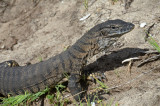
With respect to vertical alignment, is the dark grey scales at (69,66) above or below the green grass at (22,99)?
above

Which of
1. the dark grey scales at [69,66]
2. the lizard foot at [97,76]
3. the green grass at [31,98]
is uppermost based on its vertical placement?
the dark grey scales at [69,66]

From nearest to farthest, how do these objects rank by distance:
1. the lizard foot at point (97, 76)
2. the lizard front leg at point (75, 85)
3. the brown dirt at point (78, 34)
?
the brown dirt at point (78, 34), the lizard front leg at point (75, 85), the lizard foot at point (97, 76)

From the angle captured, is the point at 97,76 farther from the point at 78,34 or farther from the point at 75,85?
the point at 78,34

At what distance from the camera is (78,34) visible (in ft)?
19.6

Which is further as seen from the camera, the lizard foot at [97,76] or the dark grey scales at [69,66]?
the lizard foot at [97,76]

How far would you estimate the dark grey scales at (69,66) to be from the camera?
13.5ft

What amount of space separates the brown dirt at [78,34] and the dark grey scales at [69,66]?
63 cm

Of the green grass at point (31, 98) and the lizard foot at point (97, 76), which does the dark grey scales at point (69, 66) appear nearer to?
the green grass at point (31, 98)

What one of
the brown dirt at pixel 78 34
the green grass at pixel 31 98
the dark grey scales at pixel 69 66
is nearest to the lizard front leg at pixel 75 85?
the dark grey scales at pixel 69 66

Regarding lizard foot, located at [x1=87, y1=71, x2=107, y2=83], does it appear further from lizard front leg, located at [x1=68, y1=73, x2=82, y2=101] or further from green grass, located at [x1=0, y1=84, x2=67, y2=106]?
green grass, located at [x1=0, y1=84, x2=67, y2=106]

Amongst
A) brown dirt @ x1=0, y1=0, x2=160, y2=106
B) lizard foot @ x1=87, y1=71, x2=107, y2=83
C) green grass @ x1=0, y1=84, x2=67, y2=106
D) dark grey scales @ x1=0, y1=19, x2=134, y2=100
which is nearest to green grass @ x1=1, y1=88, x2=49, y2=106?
green grass @ x1=0, y1=84, x2=67, y2=106

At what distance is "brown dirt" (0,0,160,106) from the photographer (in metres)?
3.78

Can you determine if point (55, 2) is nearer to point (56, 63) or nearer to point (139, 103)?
point (56, 63)

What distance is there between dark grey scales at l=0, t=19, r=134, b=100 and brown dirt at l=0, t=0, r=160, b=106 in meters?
0.63
